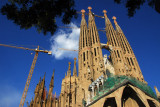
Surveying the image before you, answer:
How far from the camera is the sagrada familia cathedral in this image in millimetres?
18172

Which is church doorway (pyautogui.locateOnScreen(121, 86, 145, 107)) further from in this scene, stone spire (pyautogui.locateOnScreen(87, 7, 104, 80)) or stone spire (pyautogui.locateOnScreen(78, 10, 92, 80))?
stone spire (pyautogui.locateOnScreen(78, 10, 92, 80))

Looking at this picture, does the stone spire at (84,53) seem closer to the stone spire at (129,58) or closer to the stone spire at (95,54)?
the stone spire at (95,54)

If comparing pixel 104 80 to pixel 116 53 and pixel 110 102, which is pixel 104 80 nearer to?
pixel 110 102

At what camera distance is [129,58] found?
90.9ft

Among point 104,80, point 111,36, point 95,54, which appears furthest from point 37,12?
point 111,36

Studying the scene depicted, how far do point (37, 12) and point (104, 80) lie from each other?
15772mm

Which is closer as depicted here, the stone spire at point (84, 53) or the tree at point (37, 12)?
the tree at point (37, 12)

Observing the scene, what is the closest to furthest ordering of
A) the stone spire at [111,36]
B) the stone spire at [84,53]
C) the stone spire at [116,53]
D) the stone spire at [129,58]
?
the stone spire at [116,53] < the stone spire at [129,58] < the stone spire at [84,53] < the stone spire at [111,36]

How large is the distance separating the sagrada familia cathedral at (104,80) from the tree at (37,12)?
1357 centimetres

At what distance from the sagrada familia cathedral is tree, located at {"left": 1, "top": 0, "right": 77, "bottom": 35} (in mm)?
13569

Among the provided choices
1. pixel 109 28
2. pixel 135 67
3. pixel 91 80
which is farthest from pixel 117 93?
pixel 109 28

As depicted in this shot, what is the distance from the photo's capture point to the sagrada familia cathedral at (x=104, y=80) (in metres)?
18.2

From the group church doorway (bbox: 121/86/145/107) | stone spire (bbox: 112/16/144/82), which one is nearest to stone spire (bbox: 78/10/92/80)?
stone spire (bbox: 112/16/144/82)

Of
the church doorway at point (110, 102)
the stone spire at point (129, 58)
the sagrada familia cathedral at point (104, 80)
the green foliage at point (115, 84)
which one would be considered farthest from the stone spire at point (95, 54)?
the church doorway at point (110, 102)
